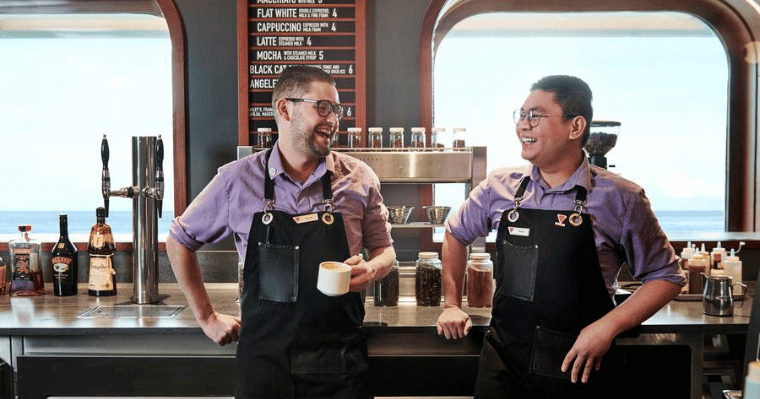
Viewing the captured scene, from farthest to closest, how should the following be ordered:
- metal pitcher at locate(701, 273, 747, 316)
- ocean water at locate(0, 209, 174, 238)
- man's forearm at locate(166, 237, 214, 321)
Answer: ocean water at locate(0, 209, 174, 238) < metal pitcher at locate(701, 273, 747, 316) < man's forearm at locate(166, 237, 214, 321)

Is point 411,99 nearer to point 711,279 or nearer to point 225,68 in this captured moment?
point 225,68

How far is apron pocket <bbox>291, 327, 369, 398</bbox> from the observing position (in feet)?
7.59

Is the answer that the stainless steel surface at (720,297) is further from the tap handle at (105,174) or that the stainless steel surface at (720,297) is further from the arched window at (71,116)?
the arched window at (71,116)

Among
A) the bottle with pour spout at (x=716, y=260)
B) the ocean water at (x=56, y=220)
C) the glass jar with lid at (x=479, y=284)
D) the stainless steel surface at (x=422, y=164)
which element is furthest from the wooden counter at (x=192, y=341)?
the ocean water at (x=56, y=220)

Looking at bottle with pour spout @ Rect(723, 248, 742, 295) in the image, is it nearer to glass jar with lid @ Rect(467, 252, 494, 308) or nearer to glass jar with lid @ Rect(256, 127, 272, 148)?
glass jar with lid @ Rect(467, 252, 494, 308)

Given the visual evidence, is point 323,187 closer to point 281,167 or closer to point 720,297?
point 281,167

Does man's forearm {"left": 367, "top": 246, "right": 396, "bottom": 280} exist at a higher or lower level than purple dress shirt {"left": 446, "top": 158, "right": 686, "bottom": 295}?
lower

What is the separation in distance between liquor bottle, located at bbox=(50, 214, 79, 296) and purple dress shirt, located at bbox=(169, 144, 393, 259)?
1177 millimetres

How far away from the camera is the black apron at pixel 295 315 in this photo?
2311 millimetres

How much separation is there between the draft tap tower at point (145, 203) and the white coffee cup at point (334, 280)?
1362mm

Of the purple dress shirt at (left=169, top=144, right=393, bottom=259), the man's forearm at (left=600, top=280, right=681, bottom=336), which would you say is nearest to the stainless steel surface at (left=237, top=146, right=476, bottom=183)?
the purple dress shirt at (left=169, top=144, right=393, bottom=259)

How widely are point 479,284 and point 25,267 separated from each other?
1979 mm

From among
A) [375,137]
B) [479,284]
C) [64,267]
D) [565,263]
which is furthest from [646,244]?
[64,267]

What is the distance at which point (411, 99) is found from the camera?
145 inches
